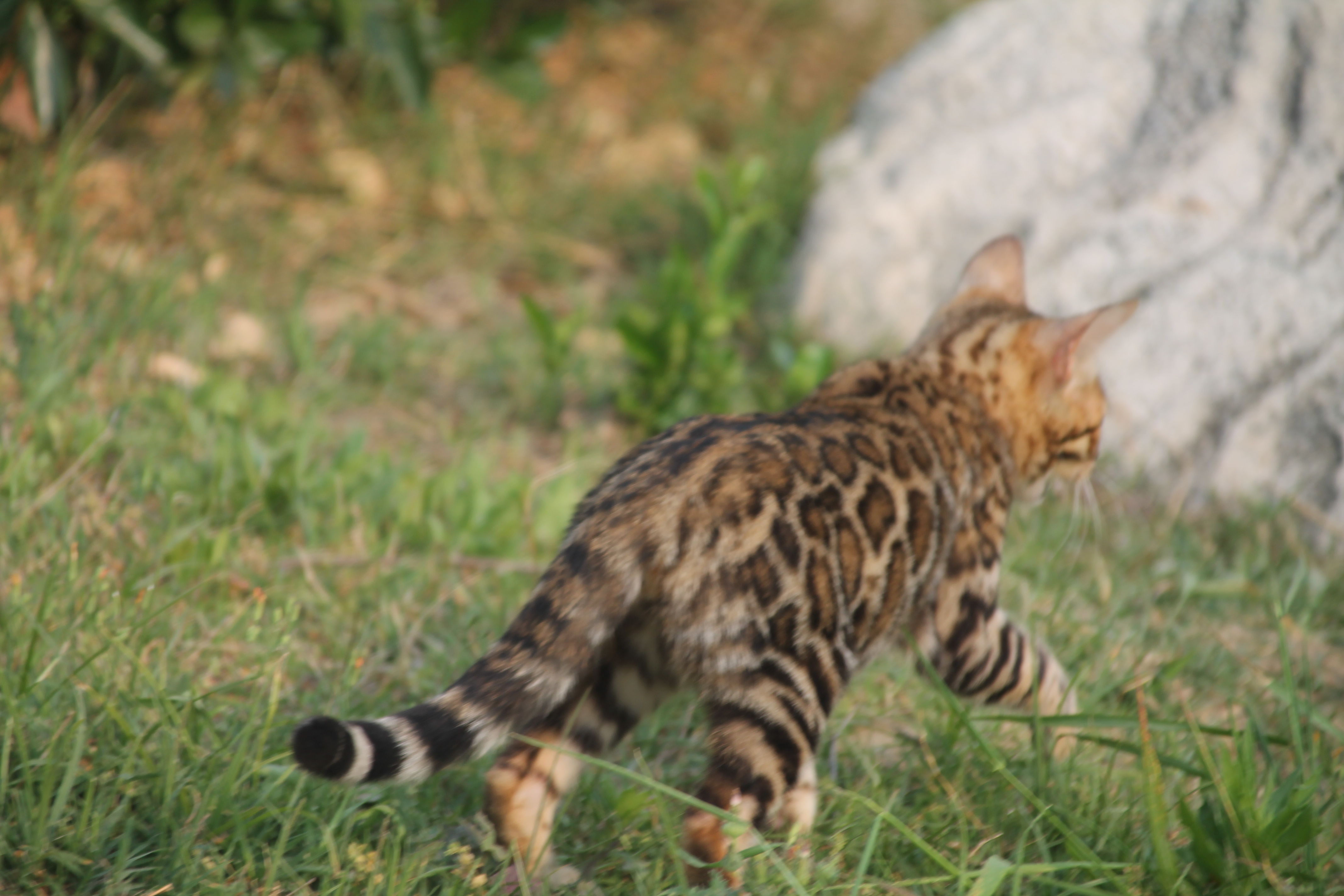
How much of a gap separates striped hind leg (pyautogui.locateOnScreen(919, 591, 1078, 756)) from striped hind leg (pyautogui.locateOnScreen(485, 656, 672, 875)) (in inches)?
28.3

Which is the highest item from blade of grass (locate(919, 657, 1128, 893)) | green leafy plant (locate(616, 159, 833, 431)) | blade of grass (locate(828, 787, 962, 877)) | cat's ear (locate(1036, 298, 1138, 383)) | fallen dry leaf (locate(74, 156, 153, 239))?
cat's ear (locate(1036, 298, 1138, 383))

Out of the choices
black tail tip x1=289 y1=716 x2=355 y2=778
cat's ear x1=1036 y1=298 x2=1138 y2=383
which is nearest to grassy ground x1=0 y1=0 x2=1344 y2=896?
black tail tip x1=289 y1=716 x2=355 y2=778

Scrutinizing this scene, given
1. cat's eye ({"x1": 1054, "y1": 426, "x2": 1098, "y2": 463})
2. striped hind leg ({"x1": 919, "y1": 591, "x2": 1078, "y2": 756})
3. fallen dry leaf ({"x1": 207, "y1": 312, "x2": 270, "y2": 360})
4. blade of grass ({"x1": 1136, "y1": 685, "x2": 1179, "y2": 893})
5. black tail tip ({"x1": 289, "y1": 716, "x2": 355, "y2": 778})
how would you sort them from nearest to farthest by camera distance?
black tail tip ({"x1": 289, "y1": 716, "x2": 355, "y2": 778}), blade of grass ({"x1": 1136, "y1": 685, "x2": 1179, "y2": 893}), striped hind leg ({"x1": 919, "y1": 591, "x2": 1078, "y2": 756}), cat's eye ({"x1": 1054, "y1": 426, "x2": 1098, "y2": 463}), fallen dry leaf ({"x1": 207, "y1": 312, "x2": 270, "y2": 360})

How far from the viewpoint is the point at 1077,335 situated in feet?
9.81

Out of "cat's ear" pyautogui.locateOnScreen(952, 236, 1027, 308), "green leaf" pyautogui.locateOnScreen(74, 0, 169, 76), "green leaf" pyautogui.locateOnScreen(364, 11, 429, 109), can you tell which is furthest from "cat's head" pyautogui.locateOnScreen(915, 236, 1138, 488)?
"green leaf" pyautogui.locateOnScreen(74, 0, 169, 76)

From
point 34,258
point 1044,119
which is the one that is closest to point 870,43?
point 1044,119

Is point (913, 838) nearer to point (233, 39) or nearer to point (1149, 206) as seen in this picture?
point (1149, 206)

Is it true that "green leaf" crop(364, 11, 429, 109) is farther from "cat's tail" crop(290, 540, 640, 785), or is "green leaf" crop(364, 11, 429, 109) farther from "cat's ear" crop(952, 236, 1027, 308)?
"cat's tail" crop(290, 540, 640, 785)

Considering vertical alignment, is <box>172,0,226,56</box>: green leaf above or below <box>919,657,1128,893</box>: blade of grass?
above

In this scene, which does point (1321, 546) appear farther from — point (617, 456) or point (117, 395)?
point (117, 395)

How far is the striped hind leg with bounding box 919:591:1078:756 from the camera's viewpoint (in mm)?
2855

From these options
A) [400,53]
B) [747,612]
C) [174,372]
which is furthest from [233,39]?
[747,612]

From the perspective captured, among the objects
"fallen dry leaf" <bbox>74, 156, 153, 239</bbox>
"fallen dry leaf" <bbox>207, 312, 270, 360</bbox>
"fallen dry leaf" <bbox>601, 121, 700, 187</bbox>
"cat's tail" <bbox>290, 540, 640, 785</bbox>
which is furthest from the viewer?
"fallen dry leaf" <bbox>601, 121, 700, 187</bbox>

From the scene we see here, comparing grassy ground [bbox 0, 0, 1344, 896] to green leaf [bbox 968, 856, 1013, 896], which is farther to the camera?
grassy ground [bbox 0, 0, 1344, 896]
